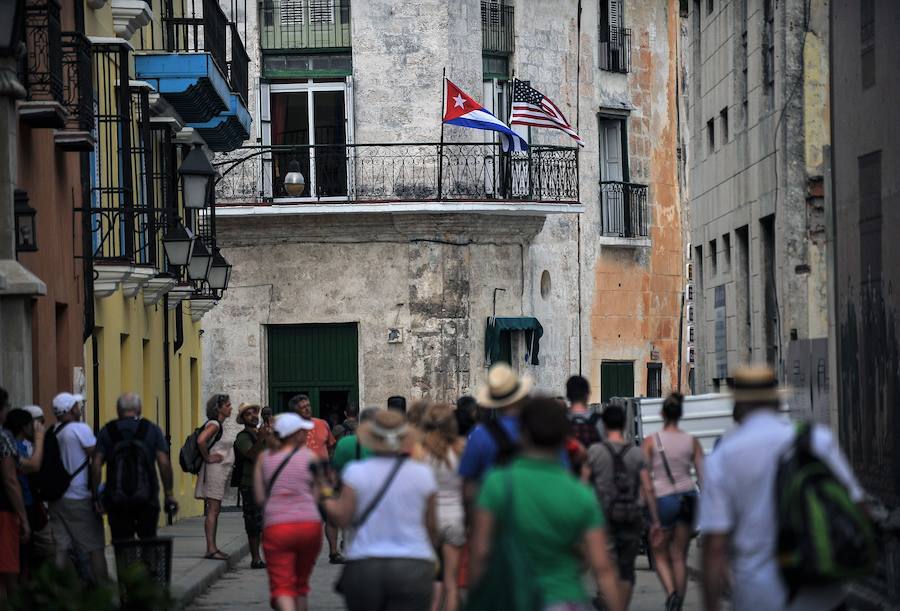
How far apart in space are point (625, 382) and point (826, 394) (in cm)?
1494

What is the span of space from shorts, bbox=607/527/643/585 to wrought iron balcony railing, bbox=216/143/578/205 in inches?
809

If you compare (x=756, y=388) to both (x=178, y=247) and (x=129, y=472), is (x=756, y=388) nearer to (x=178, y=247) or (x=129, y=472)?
(x=129, y=472)

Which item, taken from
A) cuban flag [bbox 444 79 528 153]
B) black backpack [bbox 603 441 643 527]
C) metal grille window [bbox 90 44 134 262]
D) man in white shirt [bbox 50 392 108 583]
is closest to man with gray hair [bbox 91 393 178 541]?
man in white shirt [bbox 50 392 108 583]

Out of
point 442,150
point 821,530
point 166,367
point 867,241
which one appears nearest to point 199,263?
point 166,367

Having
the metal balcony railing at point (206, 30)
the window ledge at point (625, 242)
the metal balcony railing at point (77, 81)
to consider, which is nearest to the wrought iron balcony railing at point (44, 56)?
the metal balcony railing at point (77, 81)

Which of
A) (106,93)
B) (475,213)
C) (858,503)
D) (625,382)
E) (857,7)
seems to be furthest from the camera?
(625,382)

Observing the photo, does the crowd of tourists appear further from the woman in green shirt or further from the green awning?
the green awning

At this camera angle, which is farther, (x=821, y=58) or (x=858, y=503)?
(x=821, y=58)

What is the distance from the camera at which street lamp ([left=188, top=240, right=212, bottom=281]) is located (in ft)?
90.6

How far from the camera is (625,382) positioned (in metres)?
39.6

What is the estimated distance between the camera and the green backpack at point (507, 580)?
8094mm

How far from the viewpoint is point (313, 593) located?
60.6 ft

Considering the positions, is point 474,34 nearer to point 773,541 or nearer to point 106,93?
point 106,93

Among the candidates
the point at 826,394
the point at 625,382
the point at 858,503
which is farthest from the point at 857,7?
the point at 625,382
